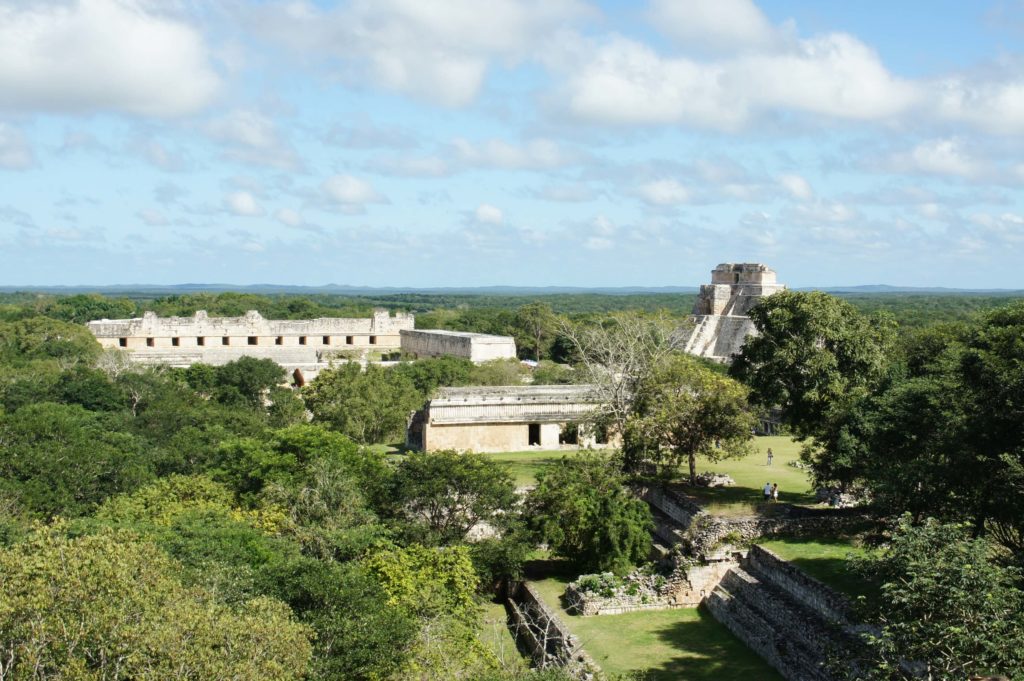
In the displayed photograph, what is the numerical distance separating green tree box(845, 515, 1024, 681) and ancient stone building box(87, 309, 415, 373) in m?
34.2

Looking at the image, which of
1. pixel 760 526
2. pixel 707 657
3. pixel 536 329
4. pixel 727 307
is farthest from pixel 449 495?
pixel 536 329

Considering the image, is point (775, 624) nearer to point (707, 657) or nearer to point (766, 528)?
point (707, 657)

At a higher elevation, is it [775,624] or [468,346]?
[468,346]

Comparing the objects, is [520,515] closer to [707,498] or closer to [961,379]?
[707,498]

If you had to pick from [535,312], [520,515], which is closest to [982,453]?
[520,515]

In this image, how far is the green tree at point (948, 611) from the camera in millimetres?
9367

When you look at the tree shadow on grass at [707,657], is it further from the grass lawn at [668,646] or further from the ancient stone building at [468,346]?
the ancient stone building at [468,346]

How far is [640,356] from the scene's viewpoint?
25.2m

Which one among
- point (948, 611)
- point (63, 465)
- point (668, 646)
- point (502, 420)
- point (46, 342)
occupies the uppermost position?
point (46, 342)

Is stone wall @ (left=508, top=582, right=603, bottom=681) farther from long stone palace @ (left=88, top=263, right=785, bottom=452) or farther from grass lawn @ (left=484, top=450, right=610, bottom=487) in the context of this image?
long stone palace @ (left=88, top=263, right=785, bottom=452)

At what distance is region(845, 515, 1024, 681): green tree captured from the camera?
30.7 ft

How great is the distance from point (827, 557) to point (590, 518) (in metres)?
4.21

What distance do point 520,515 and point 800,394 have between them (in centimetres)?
575

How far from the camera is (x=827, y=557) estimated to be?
49.9 feet
